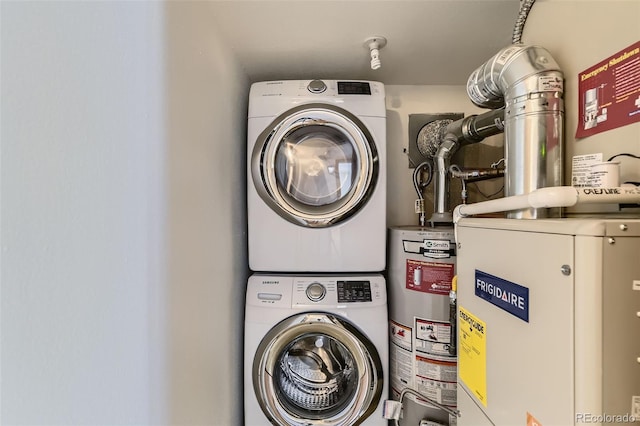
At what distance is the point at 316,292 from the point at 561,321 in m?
0.94

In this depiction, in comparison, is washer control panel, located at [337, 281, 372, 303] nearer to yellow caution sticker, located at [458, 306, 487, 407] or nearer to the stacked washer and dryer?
the stacked washer and dryer

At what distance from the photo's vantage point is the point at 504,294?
747 millimetres

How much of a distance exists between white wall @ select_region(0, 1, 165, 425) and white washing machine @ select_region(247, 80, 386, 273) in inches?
Answer: 27.2

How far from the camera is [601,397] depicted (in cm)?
54

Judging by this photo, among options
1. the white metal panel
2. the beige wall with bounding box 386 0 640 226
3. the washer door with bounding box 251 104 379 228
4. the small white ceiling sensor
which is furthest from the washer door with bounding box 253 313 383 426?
the small white ceiling sensor

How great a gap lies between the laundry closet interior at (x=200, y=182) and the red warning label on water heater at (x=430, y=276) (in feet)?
0.04

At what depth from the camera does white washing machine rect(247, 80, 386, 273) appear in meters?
1.46

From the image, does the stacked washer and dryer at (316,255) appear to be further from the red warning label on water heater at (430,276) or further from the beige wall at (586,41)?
the beige wall at (586,41)

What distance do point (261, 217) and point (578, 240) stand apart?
1.15 m

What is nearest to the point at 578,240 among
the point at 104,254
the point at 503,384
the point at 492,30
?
the point at 503,384

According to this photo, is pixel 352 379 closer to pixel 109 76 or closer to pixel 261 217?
pixel 261 217

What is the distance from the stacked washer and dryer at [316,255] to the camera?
1375mm

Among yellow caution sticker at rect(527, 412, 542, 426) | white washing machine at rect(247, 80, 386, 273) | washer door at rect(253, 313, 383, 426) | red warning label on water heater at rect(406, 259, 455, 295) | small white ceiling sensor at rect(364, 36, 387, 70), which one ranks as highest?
small white ceiling sensor at rect(364, 36, 387, 70)

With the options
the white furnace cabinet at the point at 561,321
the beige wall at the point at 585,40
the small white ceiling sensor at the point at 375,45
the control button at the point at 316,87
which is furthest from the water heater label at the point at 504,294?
the control button at the point at 316,87
